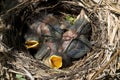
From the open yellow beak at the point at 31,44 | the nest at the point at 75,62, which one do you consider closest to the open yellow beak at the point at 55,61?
the nest at the point at 75,62

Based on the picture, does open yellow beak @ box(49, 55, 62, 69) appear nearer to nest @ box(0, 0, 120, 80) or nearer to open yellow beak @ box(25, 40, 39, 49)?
nest @ box(0, 0, 120, 80)

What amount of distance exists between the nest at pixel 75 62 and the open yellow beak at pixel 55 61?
1.8 inches

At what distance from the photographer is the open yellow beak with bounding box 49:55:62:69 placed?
3.40 metres

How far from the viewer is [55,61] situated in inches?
135

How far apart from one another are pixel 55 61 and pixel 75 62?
0.59ft

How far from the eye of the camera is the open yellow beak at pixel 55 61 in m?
3.40

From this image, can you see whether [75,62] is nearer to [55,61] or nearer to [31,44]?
[55,61]

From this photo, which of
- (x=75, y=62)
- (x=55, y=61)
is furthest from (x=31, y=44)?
(x=75, y=62)

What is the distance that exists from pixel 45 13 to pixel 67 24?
19 centimetres

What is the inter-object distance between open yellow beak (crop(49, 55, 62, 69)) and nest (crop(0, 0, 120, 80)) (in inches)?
1.8

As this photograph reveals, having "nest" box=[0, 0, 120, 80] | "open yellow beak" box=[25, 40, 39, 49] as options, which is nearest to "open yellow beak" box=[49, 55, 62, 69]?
"nest" box=[0, 0, 120, 80]

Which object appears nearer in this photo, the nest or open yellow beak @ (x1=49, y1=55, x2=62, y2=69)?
the nest

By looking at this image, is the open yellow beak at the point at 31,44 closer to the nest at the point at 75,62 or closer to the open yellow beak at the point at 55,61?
the nest at the point at 75,62

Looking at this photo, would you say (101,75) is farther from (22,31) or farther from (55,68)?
(22,31)
